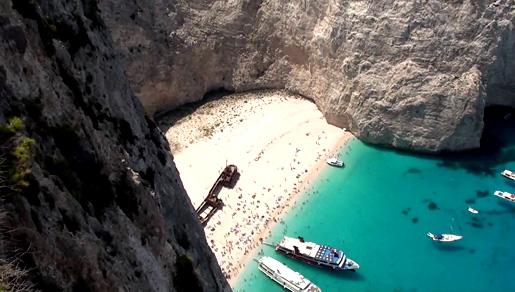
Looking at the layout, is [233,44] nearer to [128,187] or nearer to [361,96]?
[361,96]

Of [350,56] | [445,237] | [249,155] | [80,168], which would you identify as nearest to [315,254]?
[445,237]

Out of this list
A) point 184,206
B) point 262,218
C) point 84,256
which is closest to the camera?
point 84,256

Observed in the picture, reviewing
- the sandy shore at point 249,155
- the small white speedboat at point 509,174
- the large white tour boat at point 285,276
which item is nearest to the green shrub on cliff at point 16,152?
the large white tour boat at point 285,276

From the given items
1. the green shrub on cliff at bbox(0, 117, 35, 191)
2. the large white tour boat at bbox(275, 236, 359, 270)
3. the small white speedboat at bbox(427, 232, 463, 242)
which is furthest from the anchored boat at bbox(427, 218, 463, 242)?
the green shrub on cliff at bbox(0, 117, 35, 191)

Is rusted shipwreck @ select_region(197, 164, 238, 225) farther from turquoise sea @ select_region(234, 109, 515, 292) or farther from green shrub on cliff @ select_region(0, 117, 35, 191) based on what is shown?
green shrub on cliff @ select_region(0, 117, 35, 191)

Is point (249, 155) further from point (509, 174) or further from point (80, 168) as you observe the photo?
point (80, 168)

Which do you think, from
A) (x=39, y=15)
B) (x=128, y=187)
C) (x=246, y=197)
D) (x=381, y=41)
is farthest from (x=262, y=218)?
(x=39, y=15)
